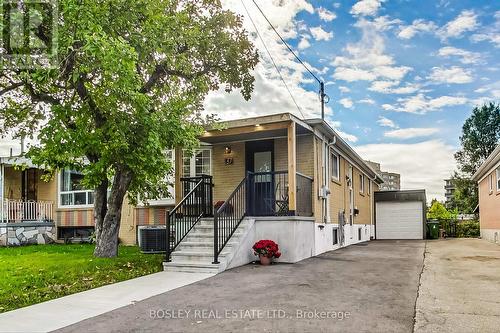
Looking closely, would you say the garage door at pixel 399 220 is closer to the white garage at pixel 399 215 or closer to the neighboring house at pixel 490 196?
the white garage at pixel 399 215

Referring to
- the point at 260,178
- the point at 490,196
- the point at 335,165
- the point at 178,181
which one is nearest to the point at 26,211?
the point at 178,181

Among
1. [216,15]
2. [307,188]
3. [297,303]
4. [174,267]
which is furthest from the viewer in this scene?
[307,188]

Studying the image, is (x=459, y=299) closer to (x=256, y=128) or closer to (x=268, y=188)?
(x=256, y=128)

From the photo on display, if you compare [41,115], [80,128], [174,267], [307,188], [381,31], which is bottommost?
[174,267]

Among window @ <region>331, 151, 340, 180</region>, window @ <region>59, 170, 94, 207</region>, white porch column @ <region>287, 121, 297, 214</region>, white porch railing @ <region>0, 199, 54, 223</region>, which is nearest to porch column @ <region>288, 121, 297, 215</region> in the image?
white porch column @ <region>287, 121, 297, 214</region>

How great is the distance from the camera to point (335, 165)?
1398cm

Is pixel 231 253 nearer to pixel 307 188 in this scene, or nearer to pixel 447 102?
pixel 307 188

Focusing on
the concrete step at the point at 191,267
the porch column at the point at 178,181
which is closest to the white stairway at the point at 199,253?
the concrete step at the point at 191,267

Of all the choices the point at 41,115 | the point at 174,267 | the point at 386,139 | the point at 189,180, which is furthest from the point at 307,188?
the point at 386,139

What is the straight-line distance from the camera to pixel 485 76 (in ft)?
49.8

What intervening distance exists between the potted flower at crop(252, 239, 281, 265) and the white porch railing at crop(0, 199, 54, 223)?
10.9m

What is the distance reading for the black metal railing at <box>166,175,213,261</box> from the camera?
8.79 metres

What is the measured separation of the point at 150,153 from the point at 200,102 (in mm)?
3840

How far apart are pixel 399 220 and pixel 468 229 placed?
5.78 metres
